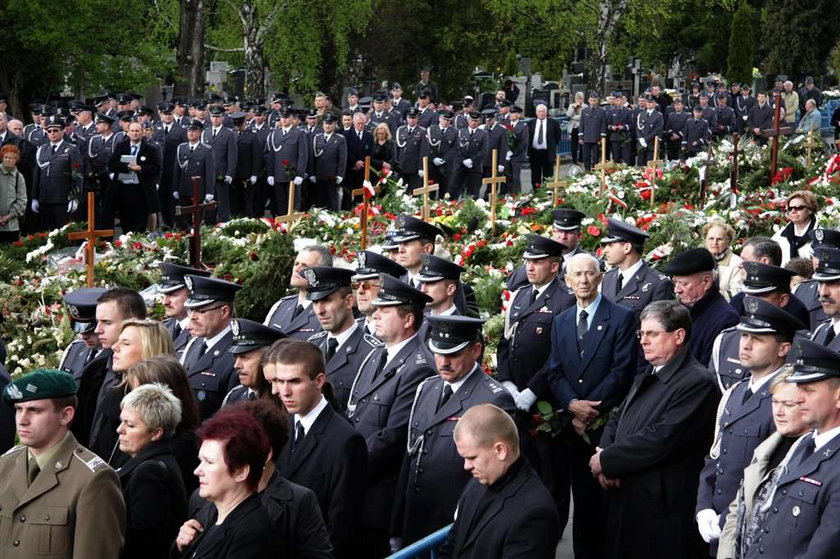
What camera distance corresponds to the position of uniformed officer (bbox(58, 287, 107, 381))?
8.69m

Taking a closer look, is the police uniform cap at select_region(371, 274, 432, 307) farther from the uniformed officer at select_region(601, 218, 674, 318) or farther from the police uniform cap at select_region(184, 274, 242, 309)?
the uniformed officer at select_region(601, 218, 674, 318)

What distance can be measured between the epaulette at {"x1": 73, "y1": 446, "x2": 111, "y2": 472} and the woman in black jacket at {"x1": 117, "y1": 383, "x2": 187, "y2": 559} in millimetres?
198

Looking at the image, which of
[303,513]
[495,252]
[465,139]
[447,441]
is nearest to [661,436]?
[447,441]

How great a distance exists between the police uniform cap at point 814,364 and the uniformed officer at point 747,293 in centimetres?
190

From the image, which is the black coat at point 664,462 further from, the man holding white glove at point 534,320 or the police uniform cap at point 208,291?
the police uniform cap at point 208,291

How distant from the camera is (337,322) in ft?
27.3

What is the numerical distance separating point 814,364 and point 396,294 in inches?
103

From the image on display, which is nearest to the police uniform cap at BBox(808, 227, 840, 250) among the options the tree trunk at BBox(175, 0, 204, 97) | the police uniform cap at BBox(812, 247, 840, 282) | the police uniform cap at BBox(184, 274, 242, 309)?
the police uniform cap at BBox(812, 247, 840, 282)

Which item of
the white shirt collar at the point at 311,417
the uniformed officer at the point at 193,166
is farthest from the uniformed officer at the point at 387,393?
the uniformed officer at the point at 193,166

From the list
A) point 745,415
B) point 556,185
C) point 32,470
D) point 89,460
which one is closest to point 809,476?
point 745,415

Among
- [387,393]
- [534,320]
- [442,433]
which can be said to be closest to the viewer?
[442,433]

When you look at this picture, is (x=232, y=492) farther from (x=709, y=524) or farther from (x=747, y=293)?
(x=747, y=293)

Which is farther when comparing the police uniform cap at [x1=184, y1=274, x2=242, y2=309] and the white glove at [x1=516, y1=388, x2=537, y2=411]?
the white glove at [x1=516, y1=388, x2=537, y2=411]

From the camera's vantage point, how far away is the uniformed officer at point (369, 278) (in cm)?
883
